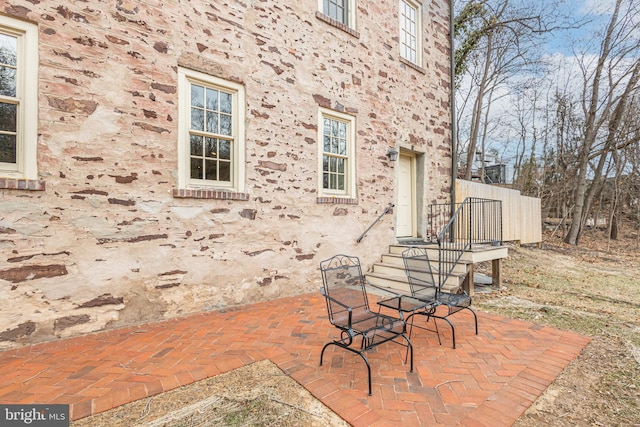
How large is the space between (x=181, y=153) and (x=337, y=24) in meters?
3.93

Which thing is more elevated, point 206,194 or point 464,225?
point 206,194

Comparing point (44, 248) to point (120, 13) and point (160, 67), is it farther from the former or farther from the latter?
point (120, 13)

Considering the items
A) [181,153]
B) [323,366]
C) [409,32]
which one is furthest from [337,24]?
[323,366]

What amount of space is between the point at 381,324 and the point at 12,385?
10.1ft

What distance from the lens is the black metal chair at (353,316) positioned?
2.65 m

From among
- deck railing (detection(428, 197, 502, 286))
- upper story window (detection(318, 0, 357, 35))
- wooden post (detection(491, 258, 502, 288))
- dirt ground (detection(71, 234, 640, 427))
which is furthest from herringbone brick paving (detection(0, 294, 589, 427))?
upper story window (detection(318, 0, 357, 35))

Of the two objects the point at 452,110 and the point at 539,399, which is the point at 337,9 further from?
the point at 539,399

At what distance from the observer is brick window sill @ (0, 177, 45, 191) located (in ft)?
10.3

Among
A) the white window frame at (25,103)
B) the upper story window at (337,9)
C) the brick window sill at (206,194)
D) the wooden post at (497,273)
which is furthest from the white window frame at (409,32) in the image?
the white window frame at (25,103)

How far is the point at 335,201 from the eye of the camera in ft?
19.4

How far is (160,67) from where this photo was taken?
13.4 feet

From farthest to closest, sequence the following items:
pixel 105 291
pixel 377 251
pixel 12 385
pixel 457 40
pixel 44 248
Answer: pixel 457 40 < pixel 377 251 < pixel 105 291 < pixel 44 248 < pixel 12 385

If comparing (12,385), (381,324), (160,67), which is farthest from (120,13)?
(381,324)

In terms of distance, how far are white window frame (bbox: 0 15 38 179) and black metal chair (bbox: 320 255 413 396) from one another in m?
3.28
